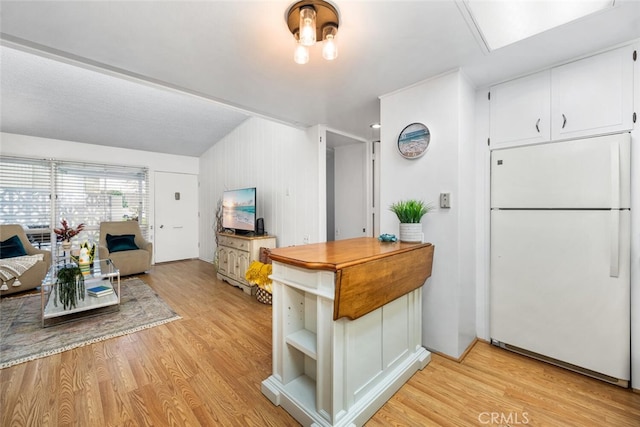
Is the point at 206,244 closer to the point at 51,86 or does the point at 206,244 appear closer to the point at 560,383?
the point at 51,86

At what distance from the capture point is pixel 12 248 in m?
3.60

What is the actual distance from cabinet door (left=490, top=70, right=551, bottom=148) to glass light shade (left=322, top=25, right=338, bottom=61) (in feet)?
5.52

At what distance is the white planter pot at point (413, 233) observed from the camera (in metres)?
2.07

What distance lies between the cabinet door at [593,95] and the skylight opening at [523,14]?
1.78 feet

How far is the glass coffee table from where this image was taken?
264 centimetres

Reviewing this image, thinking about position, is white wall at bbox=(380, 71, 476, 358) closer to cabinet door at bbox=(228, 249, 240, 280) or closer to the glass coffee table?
cabinet door at bbox=(228, 249, 240, 280)

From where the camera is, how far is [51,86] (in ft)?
10.6

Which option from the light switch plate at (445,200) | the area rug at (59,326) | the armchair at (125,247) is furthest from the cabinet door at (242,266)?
the light switch plate at (445,200)

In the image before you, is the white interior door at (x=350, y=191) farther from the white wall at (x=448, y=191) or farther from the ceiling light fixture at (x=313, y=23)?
the ceiling light fixture at (x=313, y=23)

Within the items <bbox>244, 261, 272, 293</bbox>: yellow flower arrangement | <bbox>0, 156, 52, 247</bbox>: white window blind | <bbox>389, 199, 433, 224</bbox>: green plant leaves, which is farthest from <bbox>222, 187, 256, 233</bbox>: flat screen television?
<bbox>0, 156, 52, 247</bbox>: white window blind

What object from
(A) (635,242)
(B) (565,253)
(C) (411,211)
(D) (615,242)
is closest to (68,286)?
A: (C) (411,211)

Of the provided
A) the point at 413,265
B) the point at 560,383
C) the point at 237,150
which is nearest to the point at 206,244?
the point at 237,150

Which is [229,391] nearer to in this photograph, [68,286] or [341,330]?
[341,330]
